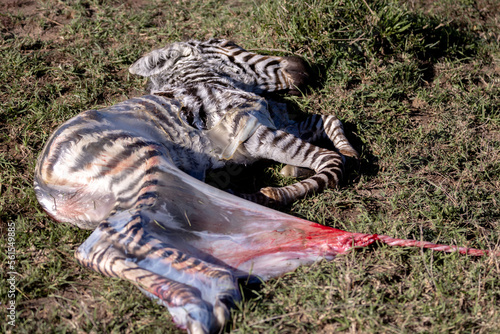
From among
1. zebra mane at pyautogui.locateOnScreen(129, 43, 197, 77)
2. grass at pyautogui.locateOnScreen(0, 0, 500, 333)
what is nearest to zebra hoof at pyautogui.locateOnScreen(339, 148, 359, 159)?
grass at pyautogui.locateOnScreen(0, 0, 500, 333)

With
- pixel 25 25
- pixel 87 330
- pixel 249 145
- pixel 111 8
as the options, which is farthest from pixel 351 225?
pixel 25 25

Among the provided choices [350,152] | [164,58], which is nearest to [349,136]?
[350,152]

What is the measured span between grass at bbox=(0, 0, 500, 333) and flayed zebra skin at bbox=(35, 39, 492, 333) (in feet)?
0.49

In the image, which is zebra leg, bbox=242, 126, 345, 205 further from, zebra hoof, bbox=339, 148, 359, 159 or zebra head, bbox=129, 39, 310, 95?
zebra head, bbox=129, 39, 310, 95

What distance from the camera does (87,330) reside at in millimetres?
2811

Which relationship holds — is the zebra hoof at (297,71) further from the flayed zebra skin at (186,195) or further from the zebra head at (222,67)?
the flayed zebra skin at (186,195)

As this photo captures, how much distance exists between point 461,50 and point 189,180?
3.62 m

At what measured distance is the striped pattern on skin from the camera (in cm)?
285

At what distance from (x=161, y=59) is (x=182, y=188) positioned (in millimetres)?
1747

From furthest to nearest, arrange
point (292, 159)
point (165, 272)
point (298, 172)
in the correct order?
point (298, 172) < point (292, 159) < point (165, 272)

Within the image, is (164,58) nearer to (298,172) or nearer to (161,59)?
A: (161,59)

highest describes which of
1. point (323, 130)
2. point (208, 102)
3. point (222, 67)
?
point (222, 67)

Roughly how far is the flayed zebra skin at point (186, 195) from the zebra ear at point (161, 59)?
0.77 feet

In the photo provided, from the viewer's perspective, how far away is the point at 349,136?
4.48m
